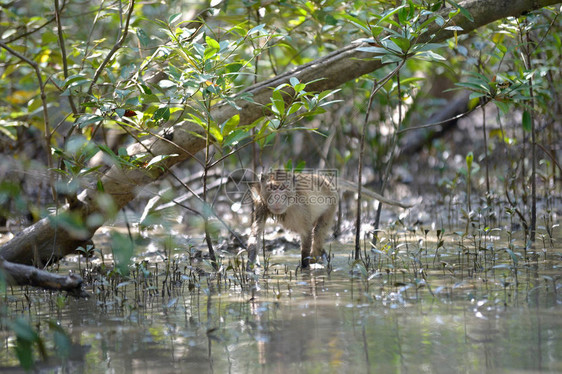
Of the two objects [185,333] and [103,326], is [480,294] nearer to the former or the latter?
[185,333]

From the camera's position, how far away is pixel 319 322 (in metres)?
3.78

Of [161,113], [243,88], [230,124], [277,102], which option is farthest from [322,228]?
[161,113]

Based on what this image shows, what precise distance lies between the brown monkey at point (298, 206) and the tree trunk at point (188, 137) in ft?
2.34

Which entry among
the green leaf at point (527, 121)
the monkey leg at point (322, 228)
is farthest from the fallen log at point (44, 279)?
the green leaf at point (527, 121)

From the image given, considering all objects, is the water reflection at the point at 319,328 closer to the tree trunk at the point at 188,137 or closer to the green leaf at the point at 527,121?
the tree trunk at the point at 188,137

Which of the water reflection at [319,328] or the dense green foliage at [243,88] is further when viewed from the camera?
the dense green foliage at [243,88]

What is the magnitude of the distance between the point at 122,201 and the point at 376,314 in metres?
3.04

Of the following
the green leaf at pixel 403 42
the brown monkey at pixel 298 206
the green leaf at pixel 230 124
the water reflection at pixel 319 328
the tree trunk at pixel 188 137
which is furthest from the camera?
the brown monkey at pixel 298 206

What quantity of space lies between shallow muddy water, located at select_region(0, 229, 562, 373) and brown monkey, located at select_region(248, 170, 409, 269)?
96 centimetres

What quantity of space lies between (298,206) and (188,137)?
133 centimetres

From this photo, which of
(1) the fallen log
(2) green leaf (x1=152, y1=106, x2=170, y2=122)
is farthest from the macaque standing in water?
(1) the fallen log

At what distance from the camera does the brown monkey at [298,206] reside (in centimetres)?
616

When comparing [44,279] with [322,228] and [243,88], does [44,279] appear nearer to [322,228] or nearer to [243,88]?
[322,228]

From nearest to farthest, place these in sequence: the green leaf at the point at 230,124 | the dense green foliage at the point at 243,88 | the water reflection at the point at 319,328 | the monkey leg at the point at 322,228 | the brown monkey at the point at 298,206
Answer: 1. the water reflection at the point at 319,328
2. the dense green foliage at the point at 243,88
3. the green leaf at the point at 230,124
4. the brown monkey at the point at 298,206
5. the monkey leg at the point at 322,228
